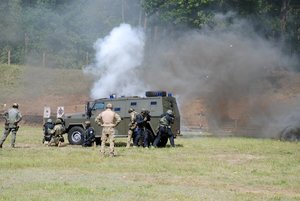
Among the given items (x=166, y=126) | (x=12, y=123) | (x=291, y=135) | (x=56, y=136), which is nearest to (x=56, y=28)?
(x=56, y=136)

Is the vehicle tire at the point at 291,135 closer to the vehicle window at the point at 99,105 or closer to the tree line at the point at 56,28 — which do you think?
the vehicle window at the point at 99,105

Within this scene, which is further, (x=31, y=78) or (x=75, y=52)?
(x=75, y=52)

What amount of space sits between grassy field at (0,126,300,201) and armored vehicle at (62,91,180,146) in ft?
8.22

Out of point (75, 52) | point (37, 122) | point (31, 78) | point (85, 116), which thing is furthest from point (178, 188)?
point (75, 52)

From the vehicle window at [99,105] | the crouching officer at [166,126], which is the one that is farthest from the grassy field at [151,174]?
the vehicle window at [99,105]

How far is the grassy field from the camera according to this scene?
11.2m

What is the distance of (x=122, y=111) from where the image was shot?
2369 cm

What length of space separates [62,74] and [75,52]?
6.53 meters

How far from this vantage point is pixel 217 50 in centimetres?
3525

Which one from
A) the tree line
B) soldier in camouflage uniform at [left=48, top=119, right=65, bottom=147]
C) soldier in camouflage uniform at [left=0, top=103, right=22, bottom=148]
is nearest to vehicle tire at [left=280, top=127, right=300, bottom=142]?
soldier in camouflage uniform at [left=48, top=119, right=65, bottom=147]

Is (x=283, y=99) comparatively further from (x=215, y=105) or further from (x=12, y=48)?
(x=12, y=48)

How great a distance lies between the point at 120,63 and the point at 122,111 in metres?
8.57

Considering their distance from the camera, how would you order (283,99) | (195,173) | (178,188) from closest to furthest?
1. (178,188)
2. (195,173)
3. (283,99)

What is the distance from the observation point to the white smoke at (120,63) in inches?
1237
